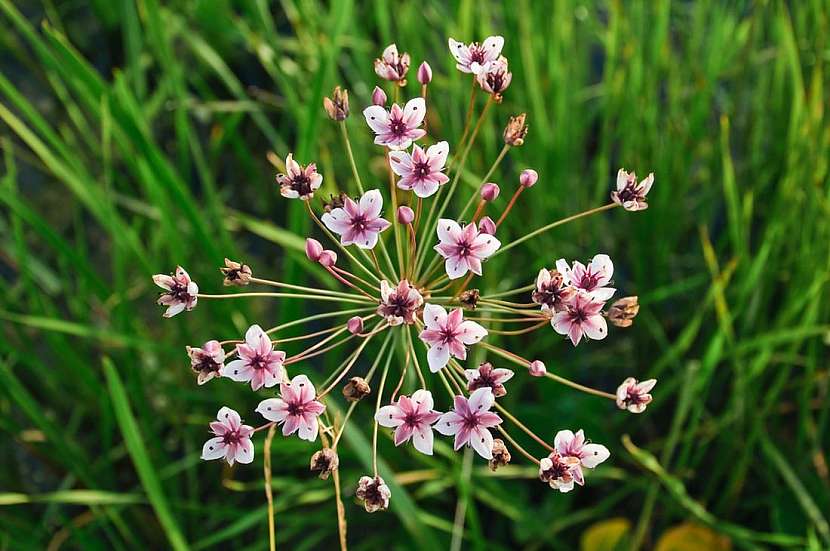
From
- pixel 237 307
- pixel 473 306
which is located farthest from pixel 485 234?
pixel 237 307

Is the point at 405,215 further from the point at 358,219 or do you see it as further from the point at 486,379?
the point at 486,379

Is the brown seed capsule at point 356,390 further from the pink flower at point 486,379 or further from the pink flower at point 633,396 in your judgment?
the pink flower at point 633,396

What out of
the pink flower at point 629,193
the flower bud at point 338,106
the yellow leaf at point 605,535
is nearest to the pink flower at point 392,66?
the flower bud at point 338,106

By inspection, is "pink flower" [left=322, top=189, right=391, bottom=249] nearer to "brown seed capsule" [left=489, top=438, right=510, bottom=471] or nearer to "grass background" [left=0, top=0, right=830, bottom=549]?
"brown seed capsule" [left=489, top=438, right=510, bottom=471]

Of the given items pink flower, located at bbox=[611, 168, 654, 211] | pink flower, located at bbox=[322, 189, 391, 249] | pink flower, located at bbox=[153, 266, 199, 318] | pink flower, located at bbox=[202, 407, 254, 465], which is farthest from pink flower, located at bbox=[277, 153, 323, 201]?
pink flower, located at bbox=[611, 168, 654, 211]

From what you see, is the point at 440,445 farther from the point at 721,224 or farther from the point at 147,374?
the point at 721,224

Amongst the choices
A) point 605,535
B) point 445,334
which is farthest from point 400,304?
point 605,535
